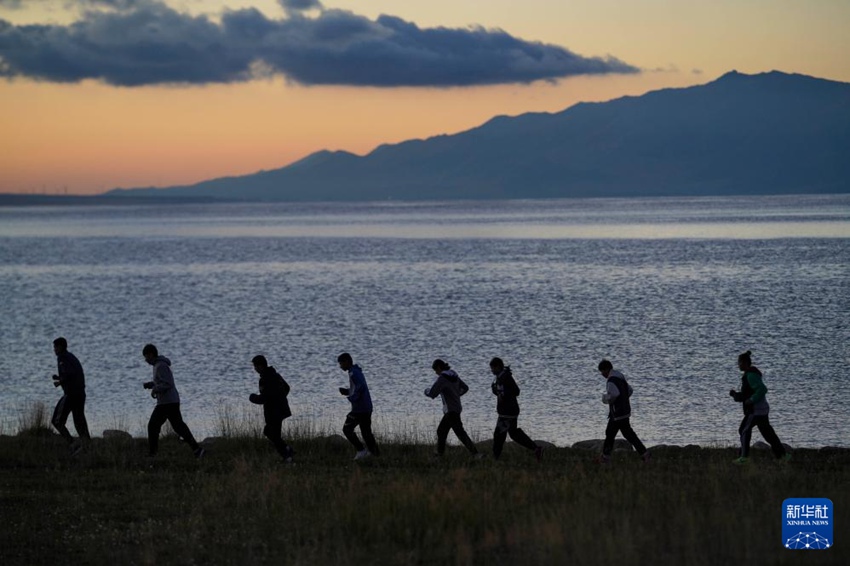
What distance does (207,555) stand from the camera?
1188 cm

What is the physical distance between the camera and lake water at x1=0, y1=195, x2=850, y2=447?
2712 centimetres

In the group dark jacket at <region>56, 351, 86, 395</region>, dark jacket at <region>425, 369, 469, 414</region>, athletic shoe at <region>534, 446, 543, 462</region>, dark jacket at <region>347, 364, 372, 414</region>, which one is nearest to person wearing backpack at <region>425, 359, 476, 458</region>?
dark jacket at <region>425, 369, 469, 414</region>

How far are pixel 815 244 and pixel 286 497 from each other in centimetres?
9523

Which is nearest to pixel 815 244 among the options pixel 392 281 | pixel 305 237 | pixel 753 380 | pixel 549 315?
pixel 392 281

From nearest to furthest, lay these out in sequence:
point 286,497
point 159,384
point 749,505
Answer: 1. point 749,505
2. point 286,497
3. point 159,384

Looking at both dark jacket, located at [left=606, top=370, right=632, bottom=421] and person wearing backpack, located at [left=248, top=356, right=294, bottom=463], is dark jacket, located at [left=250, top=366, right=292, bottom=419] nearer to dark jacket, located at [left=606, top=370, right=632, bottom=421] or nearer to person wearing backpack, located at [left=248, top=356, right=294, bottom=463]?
person wearing backpack, located at [left=248, top=356, right=294, bottom=463]

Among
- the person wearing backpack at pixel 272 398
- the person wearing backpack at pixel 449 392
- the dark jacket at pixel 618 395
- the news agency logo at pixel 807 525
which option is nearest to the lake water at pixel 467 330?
the person wearing backpack at pixel 449 392

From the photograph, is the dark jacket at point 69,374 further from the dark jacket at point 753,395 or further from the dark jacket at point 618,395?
the dark jacket at point 753,395

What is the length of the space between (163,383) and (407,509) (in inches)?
230

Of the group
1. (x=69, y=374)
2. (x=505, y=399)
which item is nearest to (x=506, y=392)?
(x=505, y=399)

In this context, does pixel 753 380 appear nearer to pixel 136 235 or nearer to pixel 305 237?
pixel 305 237

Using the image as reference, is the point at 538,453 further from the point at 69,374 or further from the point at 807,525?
the point at 69,374

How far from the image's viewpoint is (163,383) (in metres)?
17.3

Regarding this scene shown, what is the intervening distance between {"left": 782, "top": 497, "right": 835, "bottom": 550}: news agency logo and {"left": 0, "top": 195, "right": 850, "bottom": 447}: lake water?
10780 millimetres
